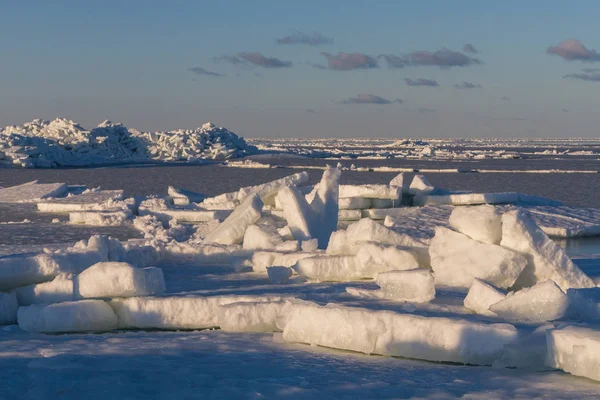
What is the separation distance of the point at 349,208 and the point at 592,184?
1382cm

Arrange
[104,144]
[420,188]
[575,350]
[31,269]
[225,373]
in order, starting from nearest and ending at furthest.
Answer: [575,350] → [225,373] → [31,269] → [420,188] → [104,144]

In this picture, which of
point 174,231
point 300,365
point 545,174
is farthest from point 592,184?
point 300,365

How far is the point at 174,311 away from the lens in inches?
171

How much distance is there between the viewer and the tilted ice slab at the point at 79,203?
14.4m

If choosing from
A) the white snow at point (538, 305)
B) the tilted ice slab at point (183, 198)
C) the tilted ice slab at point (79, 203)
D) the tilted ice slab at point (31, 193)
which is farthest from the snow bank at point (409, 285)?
the tilted ice slab at point (31, 193)

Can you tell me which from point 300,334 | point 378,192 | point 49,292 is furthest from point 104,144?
point 300,334

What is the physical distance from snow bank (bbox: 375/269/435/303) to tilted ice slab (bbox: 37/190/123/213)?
10459 mm

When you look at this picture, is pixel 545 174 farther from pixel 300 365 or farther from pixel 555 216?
pixel 300 365

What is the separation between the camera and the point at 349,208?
1246 cm

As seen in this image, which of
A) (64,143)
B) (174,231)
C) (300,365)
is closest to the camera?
(300,365)

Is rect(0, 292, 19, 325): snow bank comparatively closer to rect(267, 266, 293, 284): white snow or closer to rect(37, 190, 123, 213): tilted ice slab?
rect(267, 266, 293, 284): white snow

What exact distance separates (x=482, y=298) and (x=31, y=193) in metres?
15.0

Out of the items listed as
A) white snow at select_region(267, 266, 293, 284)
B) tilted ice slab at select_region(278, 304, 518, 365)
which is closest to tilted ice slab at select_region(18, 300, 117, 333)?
tilted ice slab at select_region(278, 304, 518, 365)

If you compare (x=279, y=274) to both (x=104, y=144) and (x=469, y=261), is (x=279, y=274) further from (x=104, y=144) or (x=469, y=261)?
(x=104, y=144)
